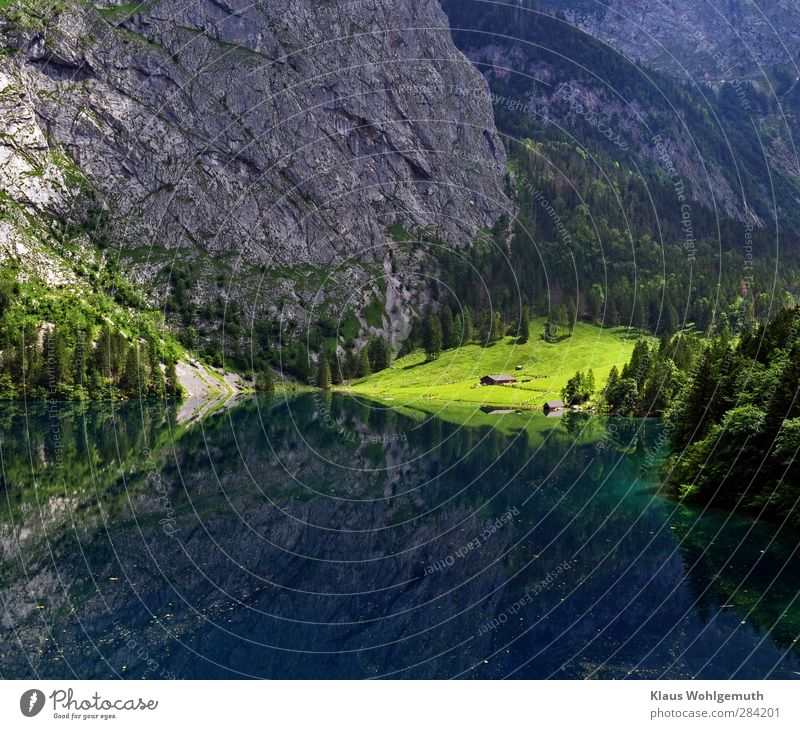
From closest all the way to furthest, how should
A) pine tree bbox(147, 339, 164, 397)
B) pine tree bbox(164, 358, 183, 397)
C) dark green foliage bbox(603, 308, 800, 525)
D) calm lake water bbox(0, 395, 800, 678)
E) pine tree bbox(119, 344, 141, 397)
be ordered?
A: calm lake water bbox(0, 395, 800, 678)
dark green foliage bbox(603, 308, 800, 525)
pine tree bbox(119, 344, 141, 397)
pine tree bbox(147, 339, 164, 397)
pine tree bbox(164, 358, 183, 397)

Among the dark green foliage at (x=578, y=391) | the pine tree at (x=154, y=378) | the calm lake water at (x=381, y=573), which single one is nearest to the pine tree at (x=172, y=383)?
the pine tree at (x=154, y=378)

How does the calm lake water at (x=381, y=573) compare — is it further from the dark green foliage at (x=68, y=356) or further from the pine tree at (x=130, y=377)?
the pine tree at (x=130, y=377)

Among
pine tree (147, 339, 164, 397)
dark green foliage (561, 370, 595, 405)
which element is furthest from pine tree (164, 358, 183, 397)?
dark green foliage (561, 370, 595, 405)

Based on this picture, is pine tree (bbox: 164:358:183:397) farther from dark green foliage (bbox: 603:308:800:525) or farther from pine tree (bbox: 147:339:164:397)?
dark green foliage (bbox: 603:308:800:525)

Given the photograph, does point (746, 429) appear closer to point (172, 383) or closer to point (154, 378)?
point (172, 383)

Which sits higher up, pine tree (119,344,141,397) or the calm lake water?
pine tree (119,344,141,397)

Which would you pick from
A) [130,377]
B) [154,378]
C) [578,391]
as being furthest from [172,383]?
[578,391]

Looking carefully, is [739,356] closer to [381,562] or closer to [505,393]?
[381,562]

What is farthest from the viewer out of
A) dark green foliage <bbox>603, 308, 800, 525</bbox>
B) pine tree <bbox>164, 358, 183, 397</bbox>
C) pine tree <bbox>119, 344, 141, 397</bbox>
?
pine tree <bbox>164, 358, 183, 397</bbox>
